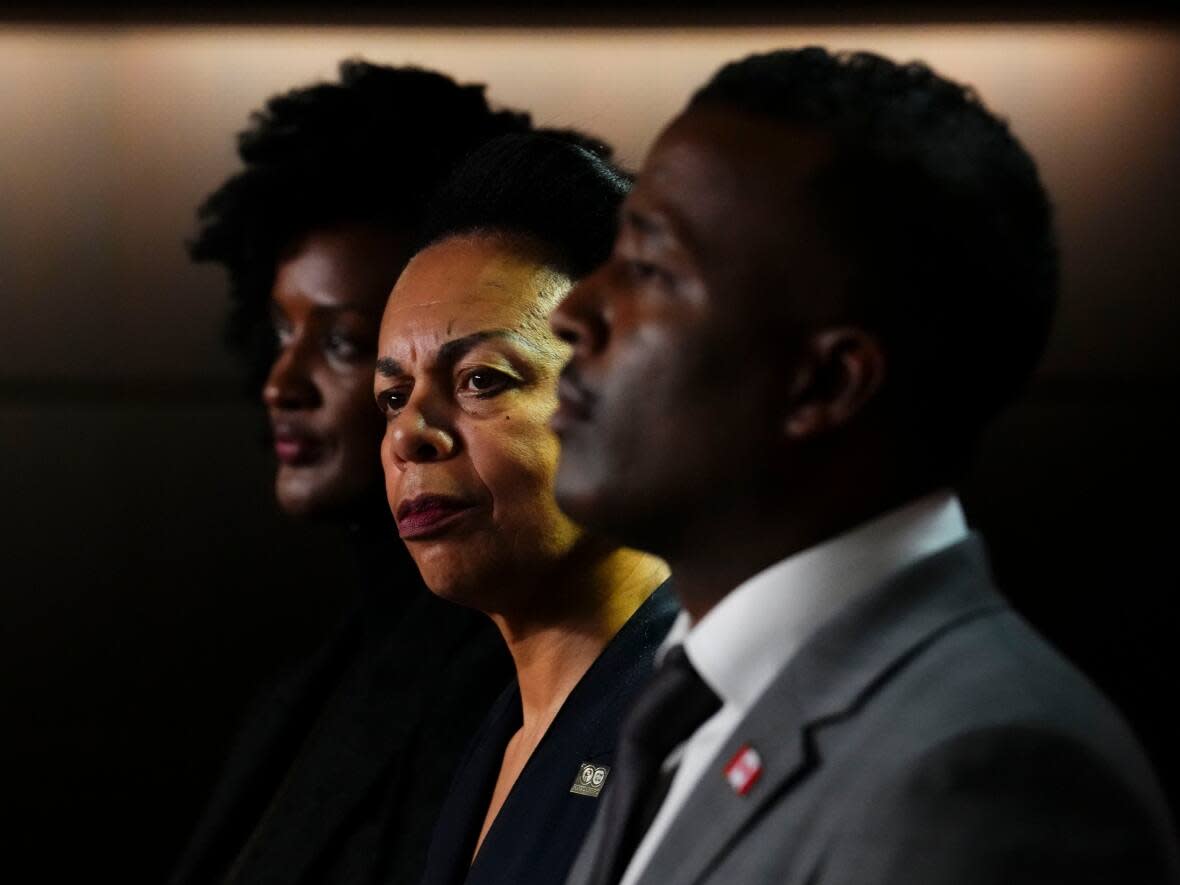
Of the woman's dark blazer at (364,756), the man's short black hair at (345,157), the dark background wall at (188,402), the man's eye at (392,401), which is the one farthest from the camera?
the dark background wall at (188,402)

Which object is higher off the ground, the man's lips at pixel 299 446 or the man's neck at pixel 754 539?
the man's neck at pixel 754 539

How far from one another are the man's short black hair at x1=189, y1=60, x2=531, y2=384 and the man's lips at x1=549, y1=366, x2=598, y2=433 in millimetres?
1121

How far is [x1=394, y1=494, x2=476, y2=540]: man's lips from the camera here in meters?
1.61

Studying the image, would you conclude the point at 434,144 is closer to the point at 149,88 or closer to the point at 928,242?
the point at 149,88

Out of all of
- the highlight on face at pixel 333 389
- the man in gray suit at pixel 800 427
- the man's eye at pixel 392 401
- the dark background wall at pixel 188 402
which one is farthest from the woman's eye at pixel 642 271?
the dark background wall at pixel 188 402

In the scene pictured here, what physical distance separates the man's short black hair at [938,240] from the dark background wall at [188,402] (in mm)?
1907

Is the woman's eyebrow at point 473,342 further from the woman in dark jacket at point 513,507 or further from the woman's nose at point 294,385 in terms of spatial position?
the woman's nose at point 294,385

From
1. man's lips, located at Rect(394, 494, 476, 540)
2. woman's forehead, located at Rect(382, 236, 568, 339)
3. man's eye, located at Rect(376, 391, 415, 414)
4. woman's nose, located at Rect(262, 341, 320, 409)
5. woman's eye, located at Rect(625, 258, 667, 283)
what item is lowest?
woman's nose, located at Rect(262, 341, 320, 409)

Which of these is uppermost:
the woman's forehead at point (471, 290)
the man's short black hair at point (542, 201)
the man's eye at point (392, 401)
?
the man's short black hair at point (542, 201)

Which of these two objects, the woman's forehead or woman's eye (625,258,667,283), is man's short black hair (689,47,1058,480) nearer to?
woman's eye (625,258,667,283)

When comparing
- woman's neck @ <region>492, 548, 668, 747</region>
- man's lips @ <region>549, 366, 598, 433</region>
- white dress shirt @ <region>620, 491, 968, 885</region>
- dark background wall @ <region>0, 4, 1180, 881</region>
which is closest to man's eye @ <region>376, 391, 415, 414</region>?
woman's neck @ <region>492, 548, 668, 747</region>

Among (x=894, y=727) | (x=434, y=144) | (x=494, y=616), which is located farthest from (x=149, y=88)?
(x=894, y=727)

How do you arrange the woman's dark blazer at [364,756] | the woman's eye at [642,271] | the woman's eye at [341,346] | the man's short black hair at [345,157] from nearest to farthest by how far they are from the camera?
the woman's eye at [642,271] → the woman's dark blazer at [364,756] → the woman's eye at [341,346] → the man's short black hair at [345,157]

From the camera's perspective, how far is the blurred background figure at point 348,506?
2.04 m
